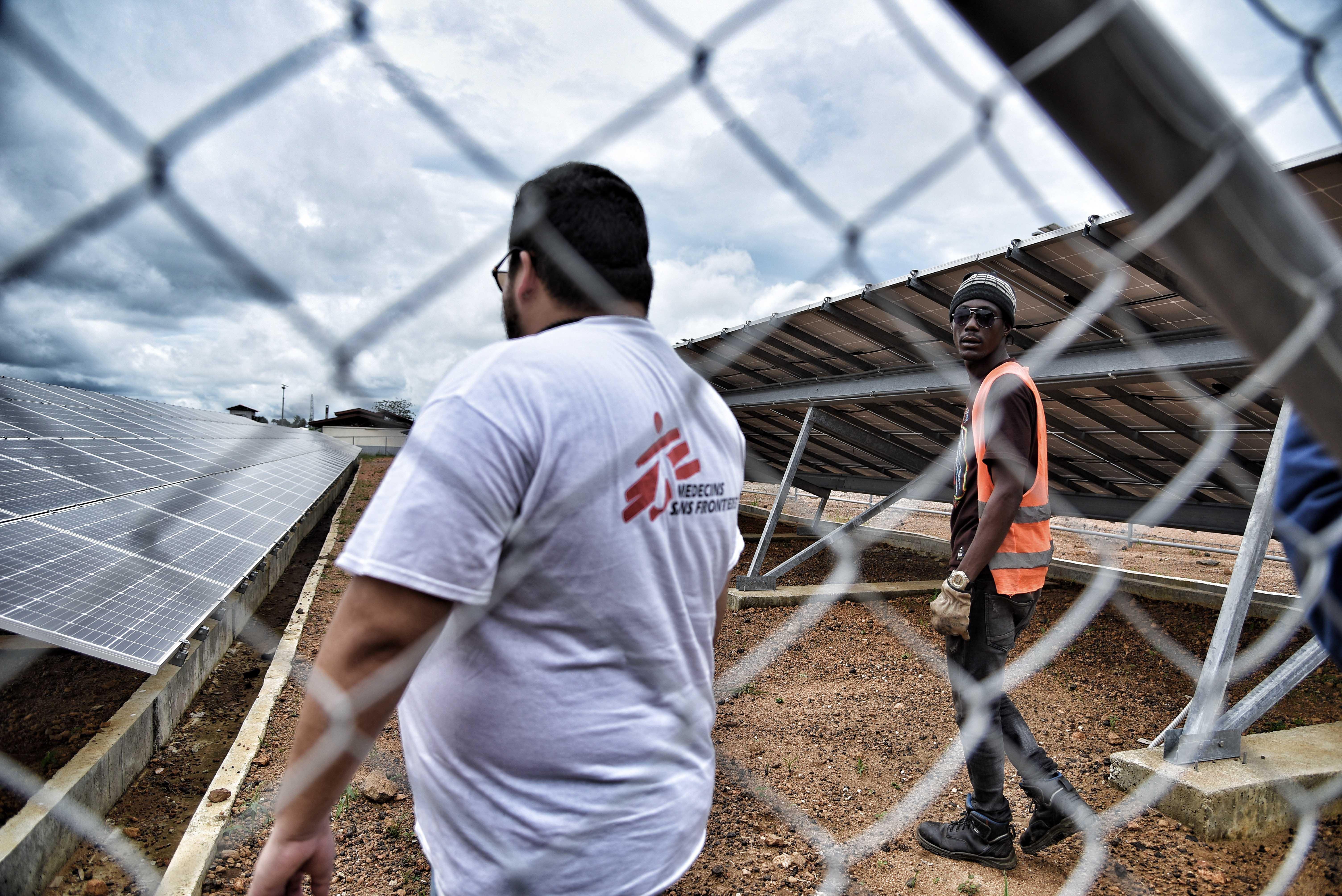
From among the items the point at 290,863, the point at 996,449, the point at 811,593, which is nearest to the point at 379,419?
the point at 290,863

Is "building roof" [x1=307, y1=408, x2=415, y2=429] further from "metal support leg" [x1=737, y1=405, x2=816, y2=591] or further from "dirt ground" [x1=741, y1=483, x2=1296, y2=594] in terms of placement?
"dirt ground" [x1=741, y1=483, x2=1296, y2=594]

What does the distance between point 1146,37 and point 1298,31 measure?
0.35 m

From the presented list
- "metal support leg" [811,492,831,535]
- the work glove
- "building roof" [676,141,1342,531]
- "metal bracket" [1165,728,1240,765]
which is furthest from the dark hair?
"metal support leg" [811,492,831,535]

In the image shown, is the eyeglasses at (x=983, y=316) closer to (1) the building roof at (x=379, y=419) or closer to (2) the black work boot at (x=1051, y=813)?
(2) the black work boot at (x=1051, y=813)

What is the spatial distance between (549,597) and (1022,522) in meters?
2.04

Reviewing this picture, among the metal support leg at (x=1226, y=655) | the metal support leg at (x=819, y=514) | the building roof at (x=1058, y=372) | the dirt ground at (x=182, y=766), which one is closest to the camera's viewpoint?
the dirt ground at (x=182, y=766)

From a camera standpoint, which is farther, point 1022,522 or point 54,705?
point 54,705

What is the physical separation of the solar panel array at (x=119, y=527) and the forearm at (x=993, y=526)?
208cm

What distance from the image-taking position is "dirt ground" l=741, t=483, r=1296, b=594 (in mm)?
10258

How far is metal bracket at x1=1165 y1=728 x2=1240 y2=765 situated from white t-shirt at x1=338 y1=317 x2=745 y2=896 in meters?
3.23

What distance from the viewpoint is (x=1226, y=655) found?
336cm

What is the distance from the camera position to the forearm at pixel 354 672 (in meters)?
0.91

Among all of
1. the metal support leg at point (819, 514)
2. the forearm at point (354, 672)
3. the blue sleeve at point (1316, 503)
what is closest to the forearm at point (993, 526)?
the blue sleeve at point (1316, 503)

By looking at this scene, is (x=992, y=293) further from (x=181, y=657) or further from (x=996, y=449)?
(x=181, y=657)
